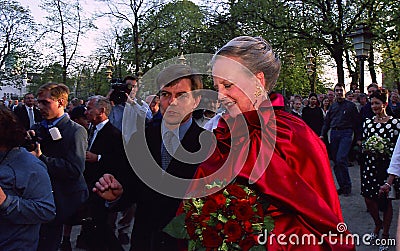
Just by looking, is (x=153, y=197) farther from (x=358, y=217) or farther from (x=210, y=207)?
(x=358, y=217)

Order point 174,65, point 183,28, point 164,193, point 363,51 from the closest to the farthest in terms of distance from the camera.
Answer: point 164,193 → point 174,65 → point 363,51 → point 183,28

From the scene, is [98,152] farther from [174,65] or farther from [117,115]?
[174,65]

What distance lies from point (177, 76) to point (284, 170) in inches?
42.8

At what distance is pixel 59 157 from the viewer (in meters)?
4.06

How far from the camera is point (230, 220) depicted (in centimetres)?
182

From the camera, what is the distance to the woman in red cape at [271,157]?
1843 mm

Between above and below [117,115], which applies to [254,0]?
above

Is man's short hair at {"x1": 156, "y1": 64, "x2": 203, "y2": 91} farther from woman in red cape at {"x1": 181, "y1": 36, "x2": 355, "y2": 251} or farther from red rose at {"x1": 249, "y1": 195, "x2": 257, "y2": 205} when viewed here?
red rose at {"x1": 249, "y1": 195, "x2": 257, "y2": 205}

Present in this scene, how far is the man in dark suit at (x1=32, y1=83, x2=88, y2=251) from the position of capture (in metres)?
3.94

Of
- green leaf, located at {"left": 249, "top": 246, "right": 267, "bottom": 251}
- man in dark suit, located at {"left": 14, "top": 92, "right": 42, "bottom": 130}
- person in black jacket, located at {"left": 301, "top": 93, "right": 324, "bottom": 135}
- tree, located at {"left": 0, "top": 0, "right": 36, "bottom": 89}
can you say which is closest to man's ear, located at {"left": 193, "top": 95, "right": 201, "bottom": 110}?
green leaf, located at {"left": 249, "top": 246, "right": 267, "bottom": 251}

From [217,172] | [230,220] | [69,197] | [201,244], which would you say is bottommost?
[69,197]

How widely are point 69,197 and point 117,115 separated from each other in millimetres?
3287

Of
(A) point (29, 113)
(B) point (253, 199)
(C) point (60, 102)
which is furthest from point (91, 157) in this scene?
(A) point (29, 113)

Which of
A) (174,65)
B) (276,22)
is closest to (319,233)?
(174,65)
